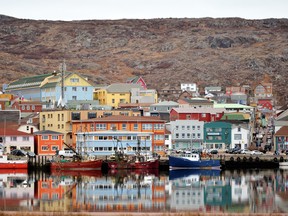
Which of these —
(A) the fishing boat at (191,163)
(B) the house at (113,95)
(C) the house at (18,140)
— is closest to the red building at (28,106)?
(B) the house at (113,95)

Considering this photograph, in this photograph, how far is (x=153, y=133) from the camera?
390 feet

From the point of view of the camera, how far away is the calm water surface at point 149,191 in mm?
64812

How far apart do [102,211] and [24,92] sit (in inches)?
4233

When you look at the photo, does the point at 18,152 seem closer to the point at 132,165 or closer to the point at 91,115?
the point at 132,165

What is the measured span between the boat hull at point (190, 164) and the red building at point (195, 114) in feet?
106

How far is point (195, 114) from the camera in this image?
14000 cm

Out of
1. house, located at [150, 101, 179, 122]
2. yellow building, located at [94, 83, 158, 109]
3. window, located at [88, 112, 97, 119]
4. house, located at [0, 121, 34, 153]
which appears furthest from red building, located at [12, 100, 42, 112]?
house, located at [0, 121, 34, 153]

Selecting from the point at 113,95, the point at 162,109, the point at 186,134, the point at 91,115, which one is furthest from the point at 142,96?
the point at 91,115

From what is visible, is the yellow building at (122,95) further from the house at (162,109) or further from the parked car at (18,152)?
the parked car at (18,152)

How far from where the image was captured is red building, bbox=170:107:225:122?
13938 cm

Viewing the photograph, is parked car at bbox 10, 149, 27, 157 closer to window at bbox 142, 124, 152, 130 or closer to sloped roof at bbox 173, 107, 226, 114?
window at bbox 142, 124, 152, 130

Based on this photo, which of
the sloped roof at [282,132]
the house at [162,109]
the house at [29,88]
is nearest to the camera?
the sloped roof at [282,132]

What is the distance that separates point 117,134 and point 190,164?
1195 centimetres

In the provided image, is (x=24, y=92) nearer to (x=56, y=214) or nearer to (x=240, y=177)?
(x=240, y=177)
